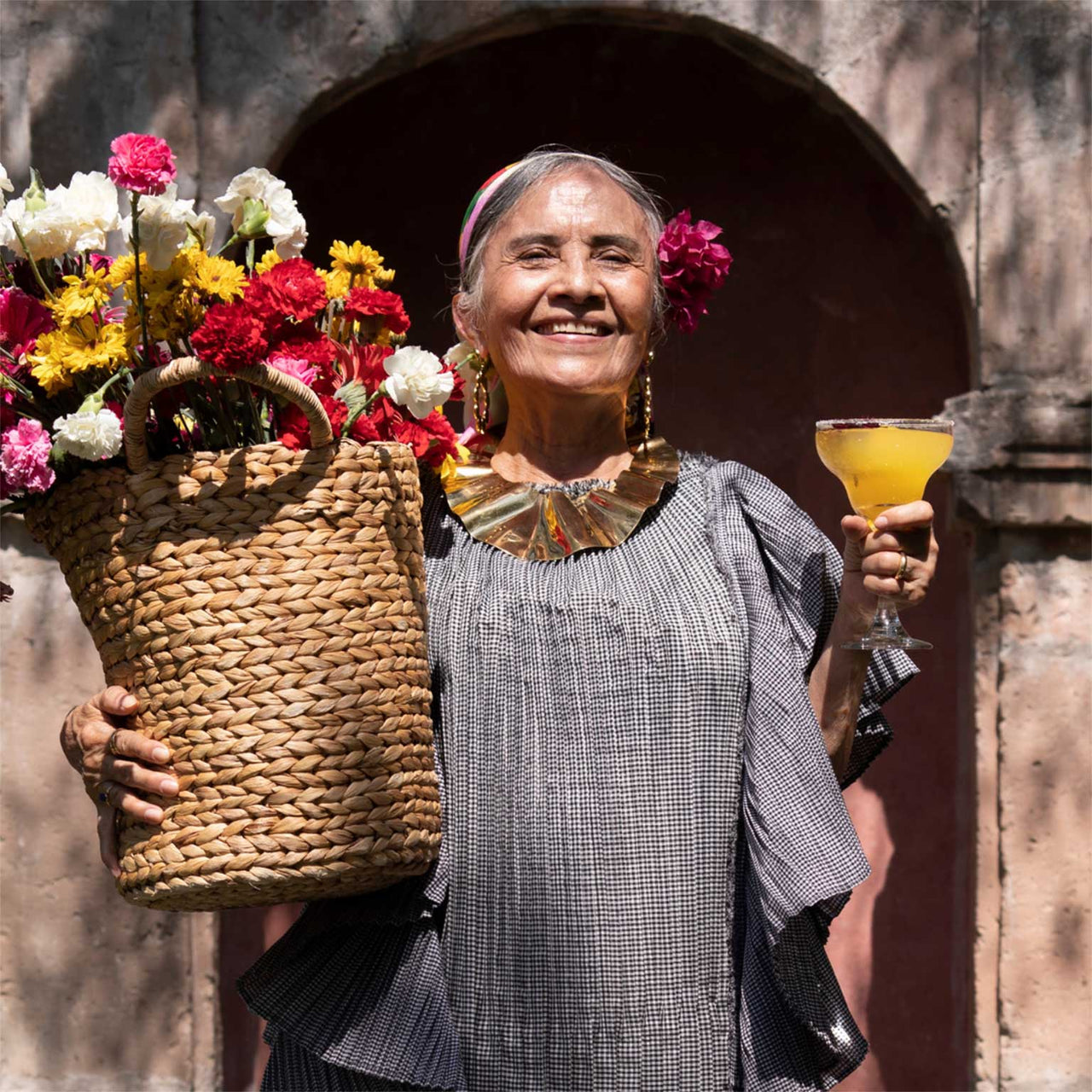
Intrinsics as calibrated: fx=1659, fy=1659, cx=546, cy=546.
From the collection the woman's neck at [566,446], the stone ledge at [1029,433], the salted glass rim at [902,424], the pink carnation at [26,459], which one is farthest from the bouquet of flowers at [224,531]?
the stone ledge at [1029,433]

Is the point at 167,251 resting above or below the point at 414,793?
above

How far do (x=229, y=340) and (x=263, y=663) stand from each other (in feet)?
1.23

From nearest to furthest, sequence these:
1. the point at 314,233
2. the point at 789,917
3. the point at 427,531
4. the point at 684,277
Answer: the point at 789,917 < the point at 427,531 < the point at 684,277 < the point at 314,233

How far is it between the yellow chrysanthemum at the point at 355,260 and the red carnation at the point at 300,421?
0.26 m

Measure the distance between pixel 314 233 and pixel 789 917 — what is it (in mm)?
2526

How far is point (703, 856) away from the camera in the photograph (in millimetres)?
2230

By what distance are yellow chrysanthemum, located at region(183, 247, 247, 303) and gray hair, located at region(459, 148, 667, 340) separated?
559mm

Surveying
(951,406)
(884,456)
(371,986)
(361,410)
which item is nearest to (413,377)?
(361,410)

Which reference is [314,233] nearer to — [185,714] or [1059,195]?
[1059,195]

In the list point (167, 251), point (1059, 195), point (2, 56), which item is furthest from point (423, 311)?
point (167, 251)

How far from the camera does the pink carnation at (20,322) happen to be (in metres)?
2.08

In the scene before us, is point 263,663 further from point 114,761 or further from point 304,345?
point 304,345

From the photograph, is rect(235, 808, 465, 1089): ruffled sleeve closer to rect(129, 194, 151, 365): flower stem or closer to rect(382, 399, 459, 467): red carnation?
rect(382, 399, 459, 467): red carnation

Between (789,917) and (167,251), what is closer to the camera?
(167,251)
